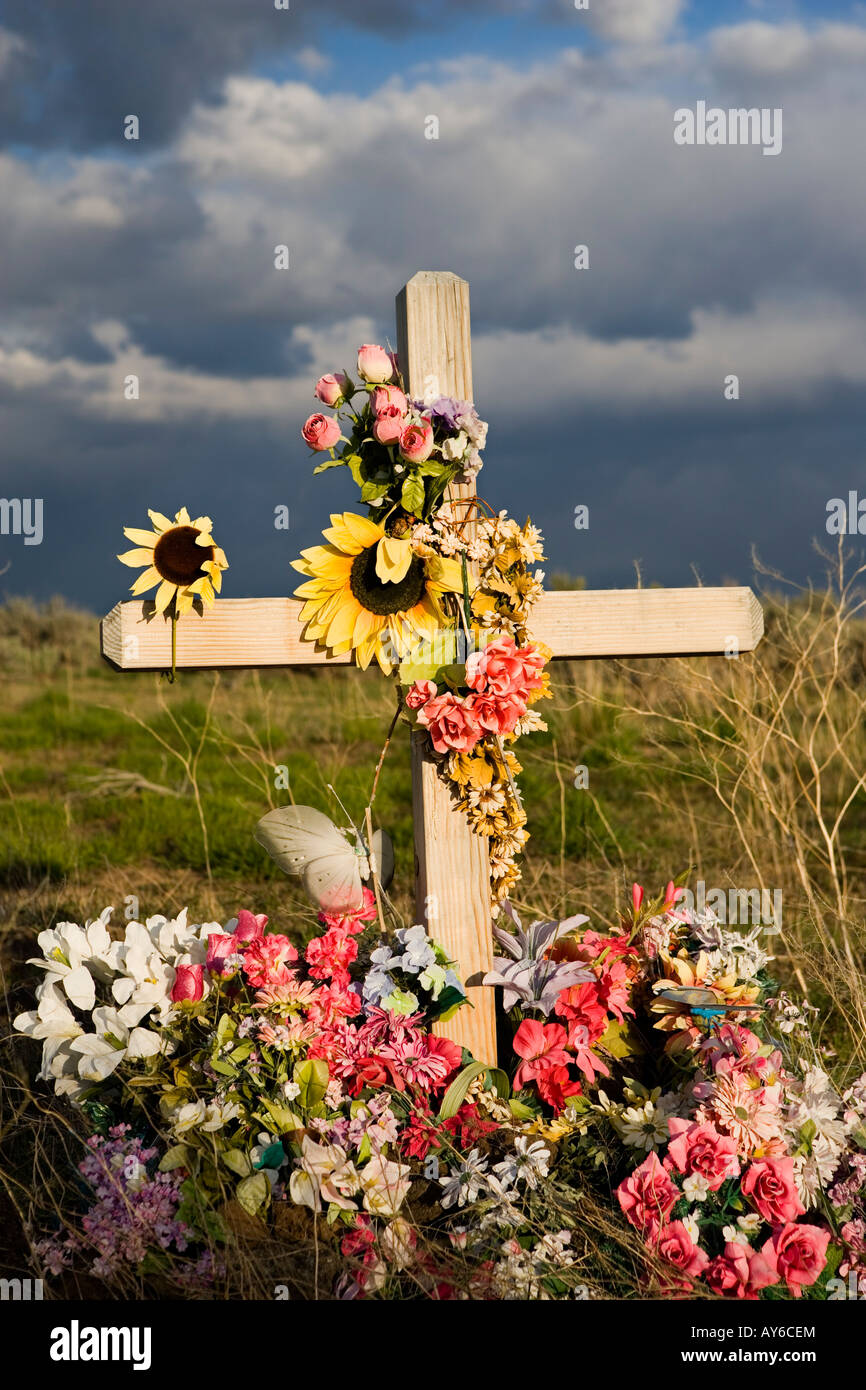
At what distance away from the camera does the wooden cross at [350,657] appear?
2.70 meters

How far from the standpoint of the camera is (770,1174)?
2.23 metres

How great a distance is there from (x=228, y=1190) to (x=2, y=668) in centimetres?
1282

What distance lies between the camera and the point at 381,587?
270cm

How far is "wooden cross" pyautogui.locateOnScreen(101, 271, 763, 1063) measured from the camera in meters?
2.70

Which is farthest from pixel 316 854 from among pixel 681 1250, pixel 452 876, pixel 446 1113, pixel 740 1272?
pixel 740 1272

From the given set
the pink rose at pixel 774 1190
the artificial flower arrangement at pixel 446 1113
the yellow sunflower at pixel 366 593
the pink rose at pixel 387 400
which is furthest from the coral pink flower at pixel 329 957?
the pink rose at pixel 387 400

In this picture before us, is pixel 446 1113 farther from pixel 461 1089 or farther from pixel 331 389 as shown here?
pixel 331 389

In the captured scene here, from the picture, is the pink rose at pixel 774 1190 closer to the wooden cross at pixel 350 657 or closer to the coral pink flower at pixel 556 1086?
the coral pink flower at pixel 556 1086

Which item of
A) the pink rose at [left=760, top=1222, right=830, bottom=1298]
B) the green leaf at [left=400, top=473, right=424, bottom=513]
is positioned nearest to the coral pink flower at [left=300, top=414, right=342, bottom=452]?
the green leaf at [left=400, top=473, right=424, bottom=513]

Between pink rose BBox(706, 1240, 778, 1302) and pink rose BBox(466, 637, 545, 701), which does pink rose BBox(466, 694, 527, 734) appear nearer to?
pink rose BBox(466, 637, 545, 701)

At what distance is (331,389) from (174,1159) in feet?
6.12

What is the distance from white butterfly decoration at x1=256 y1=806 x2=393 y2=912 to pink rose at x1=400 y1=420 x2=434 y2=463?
91cm

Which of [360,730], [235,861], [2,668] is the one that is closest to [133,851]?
[235,861]
